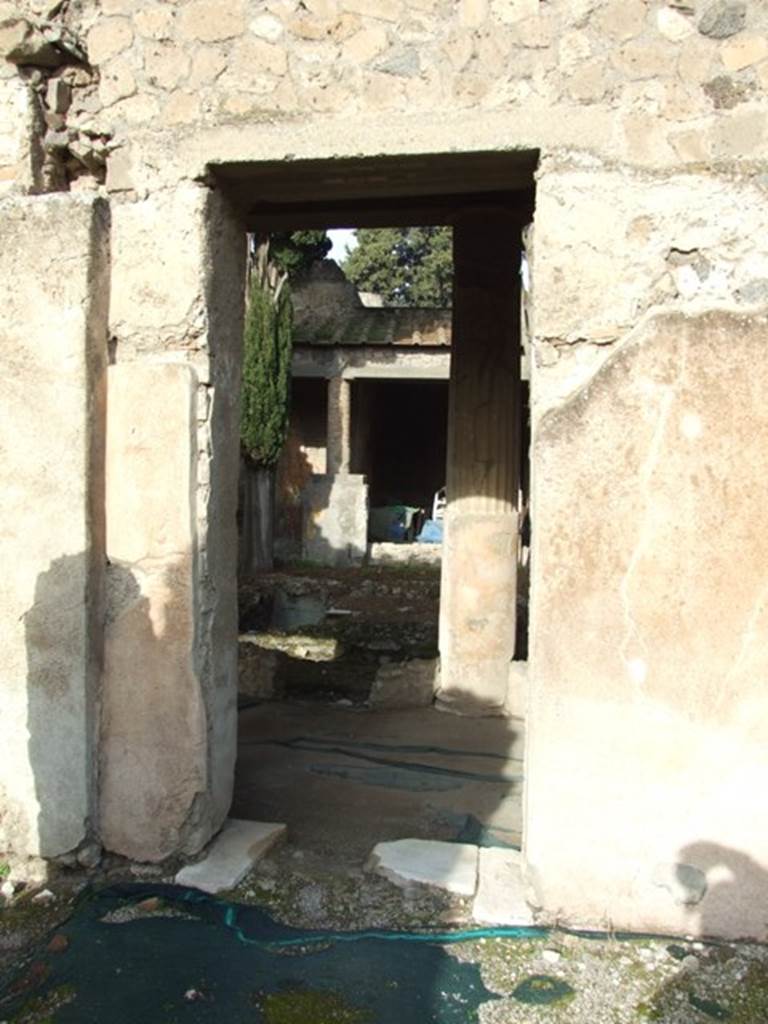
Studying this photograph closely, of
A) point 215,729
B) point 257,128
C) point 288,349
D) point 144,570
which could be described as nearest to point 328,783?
point 215,729

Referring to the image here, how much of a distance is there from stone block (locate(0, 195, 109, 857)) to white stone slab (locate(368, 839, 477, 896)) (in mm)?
1109

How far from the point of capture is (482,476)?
6445mm

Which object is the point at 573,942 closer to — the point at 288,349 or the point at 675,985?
the point at 675,985

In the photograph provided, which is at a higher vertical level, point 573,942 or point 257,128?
point 257,128

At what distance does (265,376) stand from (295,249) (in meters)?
4.23

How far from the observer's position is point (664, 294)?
293 cm

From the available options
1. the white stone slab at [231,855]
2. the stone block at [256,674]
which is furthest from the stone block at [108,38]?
the stone block at [256,674]

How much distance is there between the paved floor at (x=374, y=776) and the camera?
12.9 ft

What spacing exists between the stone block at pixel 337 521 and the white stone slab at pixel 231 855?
12569 mm

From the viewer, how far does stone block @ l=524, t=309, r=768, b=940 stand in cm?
286

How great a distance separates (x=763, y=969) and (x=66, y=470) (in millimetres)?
2804

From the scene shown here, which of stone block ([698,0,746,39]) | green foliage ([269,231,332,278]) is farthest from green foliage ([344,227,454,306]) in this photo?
stone block ([698,0,746,39])

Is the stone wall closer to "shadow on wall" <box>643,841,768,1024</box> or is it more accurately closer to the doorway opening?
the doorway opening

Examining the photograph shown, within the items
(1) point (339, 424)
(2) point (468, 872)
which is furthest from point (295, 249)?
(2) point (468, 872)
